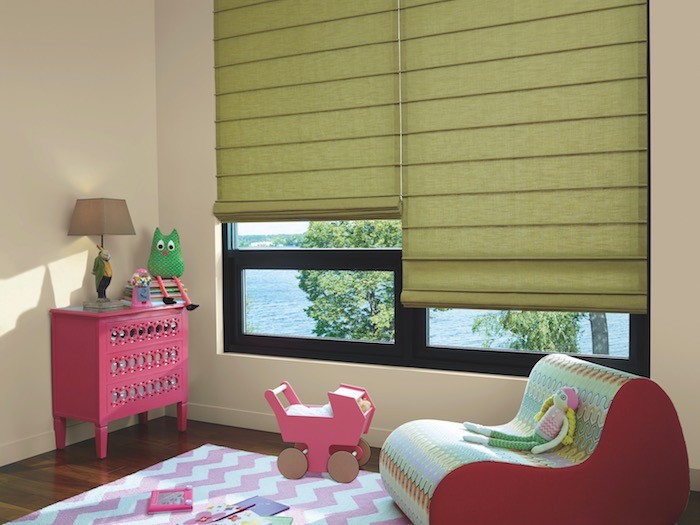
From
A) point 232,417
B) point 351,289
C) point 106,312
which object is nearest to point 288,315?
point 351,289

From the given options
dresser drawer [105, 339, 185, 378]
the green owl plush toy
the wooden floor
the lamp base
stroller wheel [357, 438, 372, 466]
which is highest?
the green owl plush toy

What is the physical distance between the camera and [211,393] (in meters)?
4.08

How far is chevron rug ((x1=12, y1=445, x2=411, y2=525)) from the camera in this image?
2645 millimetres

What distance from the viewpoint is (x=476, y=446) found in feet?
8.18

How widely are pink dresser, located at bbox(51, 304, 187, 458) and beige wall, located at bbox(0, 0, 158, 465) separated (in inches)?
3.9

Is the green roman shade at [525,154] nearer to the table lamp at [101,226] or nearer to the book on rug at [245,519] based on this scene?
the book on rug at [245,519]

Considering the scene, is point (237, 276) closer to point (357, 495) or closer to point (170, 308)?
point (170, 308)

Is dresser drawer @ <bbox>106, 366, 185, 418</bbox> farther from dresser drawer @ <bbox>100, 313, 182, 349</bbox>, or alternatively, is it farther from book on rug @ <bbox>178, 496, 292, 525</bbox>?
book on rug @ <bbox>178, 496, 292, 525</bbox>

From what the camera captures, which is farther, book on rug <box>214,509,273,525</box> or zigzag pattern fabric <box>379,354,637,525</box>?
book on rug <box>214,509,273,525</box>

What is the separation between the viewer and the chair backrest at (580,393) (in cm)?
238

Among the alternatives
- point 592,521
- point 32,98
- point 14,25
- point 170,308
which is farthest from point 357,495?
point 14,25

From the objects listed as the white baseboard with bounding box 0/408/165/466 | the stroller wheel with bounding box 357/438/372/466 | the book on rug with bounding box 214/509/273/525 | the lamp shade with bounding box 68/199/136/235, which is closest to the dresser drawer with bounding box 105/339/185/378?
the white baseboard with bounding box 0/408/165/466

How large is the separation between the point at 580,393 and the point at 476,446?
426 millimetres

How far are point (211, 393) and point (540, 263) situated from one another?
206 cm
